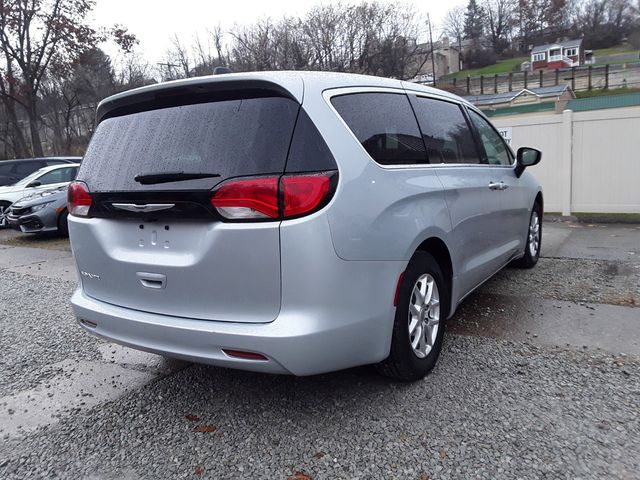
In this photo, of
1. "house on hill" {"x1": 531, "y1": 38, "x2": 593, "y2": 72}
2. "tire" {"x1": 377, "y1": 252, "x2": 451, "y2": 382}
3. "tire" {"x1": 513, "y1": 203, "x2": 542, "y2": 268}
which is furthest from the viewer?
"house on hill" {"x1": 531, "y1": 38, "x2": 593, "y2": 72}

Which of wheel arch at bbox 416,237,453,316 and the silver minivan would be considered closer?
the silver minivan

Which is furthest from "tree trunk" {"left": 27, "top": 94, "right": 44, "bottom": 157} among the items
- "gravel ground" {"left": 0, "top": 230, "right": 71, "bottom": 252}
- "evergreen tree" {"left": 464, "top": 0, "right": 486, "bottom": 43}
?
"evergreen tree" {"left": 464, "top": 0, "right": 486, "bottom": 43}

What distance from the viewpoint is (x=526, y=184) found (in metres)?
5.27

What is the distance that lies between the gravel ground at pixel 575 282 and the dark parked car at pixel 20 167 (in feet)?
41.0

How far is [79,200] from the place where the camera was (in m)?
3.12

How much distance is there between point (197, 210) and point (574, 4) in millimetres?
107558

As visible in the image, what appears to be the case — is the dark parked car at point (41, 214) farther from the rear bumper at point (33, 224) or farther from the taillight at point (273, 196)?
the taillight at point (273, 196)

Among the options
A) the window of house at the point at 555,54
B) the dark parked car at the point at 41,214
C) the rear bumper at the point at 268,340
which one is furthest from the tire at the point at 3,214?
the window of house at the point at 555,54

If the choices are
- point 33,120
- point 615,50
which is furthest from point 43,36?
point 615,50

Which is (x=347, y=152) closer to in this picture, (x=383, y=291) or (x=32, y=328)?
(x=383, y=291)

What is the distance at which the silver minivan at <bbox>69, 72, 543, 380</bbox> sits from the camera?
239 cm

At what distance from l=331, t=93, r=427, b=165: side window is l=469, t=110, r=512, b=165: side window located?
134 cm

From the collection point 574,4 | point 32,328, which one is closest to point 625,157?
point 32,328

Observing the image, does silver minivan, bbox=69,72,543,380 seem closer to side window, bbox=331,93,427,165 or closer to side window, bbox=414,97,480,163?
side window, bbox=331,93,427,165
